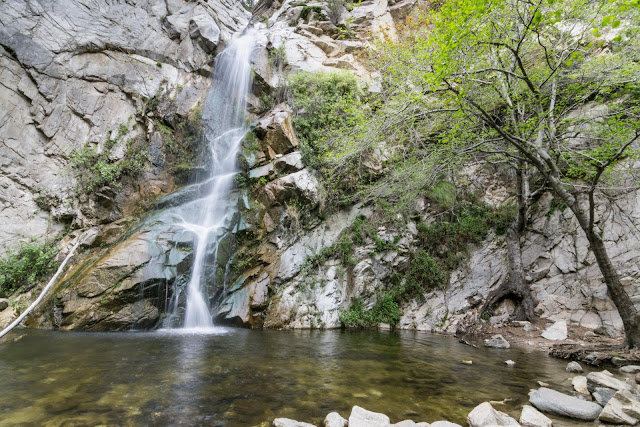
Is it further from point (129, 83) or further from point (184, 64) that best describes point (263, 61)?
point (129, 83)

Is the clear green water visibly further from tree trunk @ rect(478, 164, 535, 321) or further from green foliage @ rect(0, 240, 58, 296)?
green foliage @ rect(0, 240, 58, 296)

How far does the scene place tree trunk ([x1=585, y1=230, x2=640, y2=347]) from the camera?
589 centimetres

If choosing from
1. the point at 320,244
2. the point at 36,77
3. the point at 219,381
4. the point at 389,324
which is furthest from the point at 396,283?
the point at 36,77

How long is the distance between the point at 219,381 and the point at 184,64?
1688 cm

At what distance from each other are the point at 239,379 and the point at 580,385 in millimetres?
5063

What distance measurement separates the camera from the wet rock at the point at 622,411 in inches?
126

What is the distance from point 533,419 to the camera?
330 cm

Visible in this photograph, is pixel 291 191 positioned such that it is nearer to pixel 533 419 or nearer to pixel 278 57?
pixel 278 57

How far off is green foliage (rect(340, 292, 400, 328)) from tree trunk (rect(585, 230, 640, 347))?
5.86m

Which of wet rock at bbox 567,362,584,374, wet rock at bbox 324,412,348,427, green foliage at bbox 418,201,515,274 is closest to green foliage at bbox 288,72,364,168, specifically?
green foliage at bbox 418,201,515,274

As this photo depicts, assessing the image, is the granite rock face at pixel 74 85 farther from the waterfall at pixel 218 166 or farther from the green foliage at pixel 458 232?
the green foliage at pixel 458 232

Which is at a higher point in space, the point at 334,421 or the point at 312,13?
the point at 312,13

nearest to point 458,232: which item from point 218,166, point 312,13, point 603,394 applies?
point 603,394

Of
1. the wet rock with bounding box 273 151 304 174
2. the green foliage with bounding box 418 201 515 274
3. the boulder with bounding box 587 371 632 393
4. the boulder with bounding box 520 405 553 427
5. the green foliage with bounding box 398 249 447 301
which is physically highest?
the wet rock with bounding box 273 151 304 174
